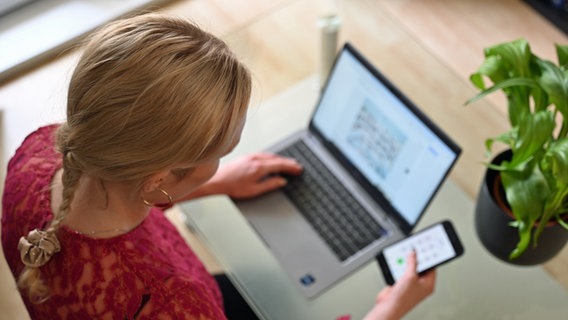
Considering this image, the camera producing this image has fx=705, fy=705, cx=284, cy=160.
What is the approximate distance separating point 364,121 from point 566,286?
486 mm

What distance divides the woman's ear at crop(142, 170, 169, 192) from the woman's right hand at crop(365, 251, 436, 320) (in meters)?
0.45

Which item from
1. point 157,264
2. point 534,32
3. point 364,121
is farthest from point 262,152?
point 534,32

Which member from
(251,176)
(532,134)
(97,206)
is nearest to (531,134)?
(532,134)

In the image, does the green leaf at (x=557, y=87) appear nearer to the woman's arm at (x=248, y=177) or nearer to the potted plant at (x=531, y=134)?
the potted plant at (x=531, y=134)

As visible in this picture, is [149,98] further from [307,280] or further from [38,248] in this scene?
[307,280]

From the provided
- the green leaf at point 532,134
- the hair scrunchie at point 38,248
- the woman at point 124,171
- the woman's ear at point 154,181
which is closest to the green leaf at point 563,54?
the green leaf at point 532,134

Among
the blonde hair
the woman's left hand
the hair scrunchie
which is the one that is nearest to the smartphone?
the woman's left hand

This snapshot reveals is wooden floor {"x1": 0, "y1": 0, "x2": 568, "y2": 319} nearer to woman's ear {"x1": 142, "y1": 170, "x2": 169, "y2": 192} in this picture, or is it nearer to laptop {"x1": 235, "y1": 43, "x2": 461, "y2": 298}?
laptop {"x1": 235, "y1": 43, "x2": 461, "y2": 298}

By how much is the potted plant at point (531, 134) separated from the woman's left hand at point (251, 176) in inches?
16.3

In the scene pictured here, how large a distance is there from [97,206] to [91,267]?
0.28 feet

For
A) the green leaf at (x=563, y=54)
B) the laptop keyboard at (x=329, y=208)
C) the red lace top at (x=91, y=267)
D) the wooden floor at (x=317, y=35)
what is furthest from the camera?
the wooden floor at (x=317, y=35)

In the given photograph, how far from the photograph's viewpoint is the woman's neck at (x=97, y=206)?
982 mm

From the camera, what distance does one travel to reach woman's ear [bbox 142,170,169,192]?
0.93m

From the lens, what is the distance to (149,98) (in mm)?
853
